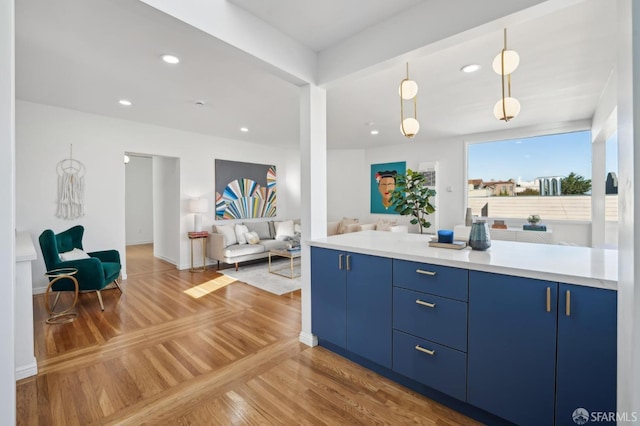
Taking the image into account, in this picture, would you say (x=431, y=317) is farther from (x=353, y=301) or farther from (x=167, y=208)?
(x=167, y=208)

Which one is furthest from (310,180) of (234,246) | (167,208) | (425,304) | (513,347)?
(167,208)

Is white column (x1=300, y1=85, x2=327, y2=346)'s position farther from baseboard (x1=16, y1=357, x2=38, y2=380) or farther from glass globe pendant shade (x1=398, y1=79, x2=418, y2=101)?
baseboard (x1=16, y1=357, x2=38, y2=380)

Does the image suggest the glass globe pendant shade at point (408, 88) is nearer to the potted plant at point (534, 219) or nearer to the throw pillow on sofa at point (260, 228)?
the potted plant at point (534, 219)

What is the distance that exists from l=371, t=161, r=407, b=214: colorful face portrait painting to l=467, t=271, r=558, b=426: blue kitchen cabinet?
551 centimetres

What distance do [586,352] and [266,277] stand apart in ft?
13.4

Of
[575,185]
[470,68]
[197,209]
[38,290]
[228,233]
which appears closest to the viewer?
[470,68]

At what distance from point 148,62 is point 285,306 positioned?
2915 millimetres

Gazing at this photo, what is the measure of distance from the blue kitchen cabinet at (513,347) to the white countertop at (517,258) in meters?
0.06

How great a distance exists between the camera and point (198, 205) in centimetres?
531

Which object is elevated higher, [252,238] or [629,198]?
[629,198]

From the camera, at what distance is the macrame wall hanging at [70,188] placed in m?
4.16

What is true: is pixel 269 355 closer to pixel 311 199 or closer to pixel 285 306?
pixel 285 306

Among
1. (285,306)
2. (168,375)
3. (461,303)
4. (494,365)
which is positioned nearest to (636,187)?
(461,303)

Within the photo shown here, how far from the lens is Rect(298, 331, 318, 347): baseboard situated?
2.58 meters
